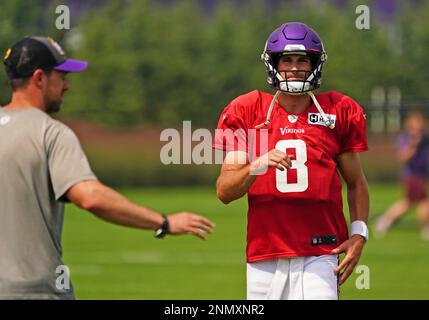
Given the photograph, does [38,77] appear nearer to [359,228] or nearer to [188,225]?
[188,225]

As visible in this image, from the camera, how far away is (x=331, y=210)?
5793mm

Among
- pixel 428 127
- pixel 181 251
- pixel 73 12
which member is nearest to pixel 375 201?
pixel 428 127

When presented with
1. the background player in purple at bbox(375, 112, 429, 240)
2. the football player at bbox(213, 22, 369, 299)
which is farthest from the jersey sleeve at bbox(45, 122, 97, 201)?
the background player in purple at bbox(375, 112, 429, 240)

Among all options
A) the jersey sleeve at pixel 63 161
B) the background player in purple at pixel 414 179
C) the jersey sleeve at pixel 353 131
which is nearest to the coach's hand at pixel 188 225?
the jersey sleeve at pixel 63 161

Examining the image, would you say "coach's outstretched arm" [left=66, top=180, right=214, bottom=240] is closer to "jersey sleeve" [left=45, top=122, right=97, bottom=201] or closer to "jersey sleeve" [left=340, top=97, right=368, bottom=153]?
"jersey sleeve" [left=45, top=122, right=97, bottom=201]

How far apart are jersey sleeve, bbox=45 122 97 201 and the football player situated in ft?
3.63

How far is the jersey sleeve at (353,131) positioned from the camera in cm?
588

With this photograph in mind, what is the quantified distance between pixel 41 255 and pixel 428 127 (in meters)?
23.5

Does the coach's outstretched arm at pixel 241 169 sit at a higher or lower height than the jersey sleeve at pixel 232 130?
lower

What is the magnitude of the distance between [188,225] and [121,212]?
30 centimetres

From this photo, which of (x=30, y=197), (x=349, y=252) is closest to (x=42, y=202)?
(x=30, y=197)

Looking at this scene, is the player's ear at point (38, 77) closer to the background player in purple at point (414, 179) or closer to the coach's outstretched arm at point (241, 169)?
the coach's outstretched arm at point (241, 169)

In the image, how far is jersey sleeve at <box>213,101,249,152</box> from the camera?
18.8 ft

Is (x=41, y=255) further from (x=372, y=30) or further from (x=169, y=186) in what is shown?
(x=372, y=30)
